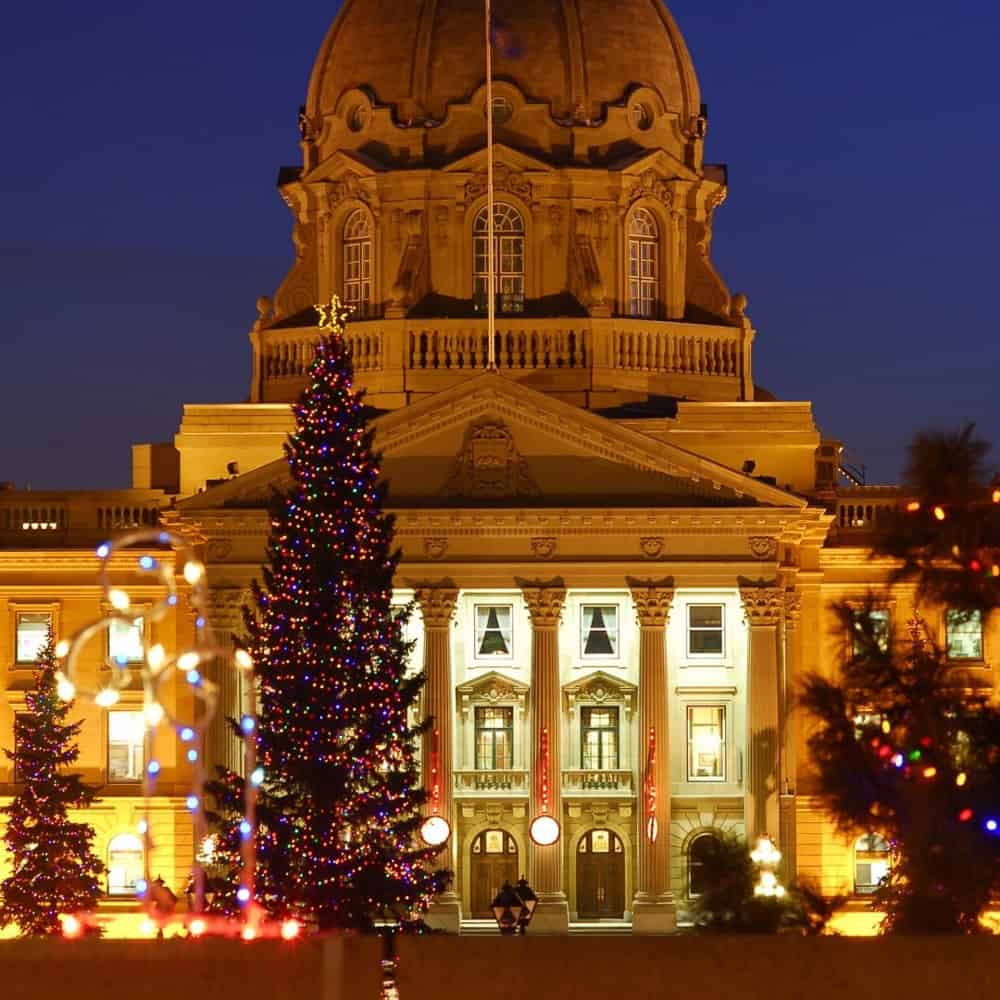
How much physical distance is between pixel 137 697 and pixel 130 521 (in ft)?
16.3

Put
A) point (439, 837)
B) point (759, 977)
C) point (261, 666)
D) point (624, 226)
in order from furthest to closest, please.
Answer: point (624, 226), point (439, 837), point (261, 666), point (759, 977)

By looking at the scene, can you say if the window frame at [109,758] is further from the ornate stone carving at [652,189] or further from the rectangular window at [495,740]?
the ornate stone carving at [652,189]

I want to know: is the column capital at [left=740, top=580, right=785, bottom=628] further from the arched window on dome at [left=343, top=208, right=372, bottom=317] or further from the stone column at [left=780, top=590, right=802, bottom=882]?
the arched window on dome at [left=343, top=208, right=372, bottom=317]

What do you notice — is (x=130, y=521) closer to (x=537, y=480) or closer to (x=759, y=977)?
(x=537, y=480)

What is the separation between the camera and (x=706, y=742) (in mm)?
107750

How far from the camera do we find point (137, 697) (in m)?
A: 114

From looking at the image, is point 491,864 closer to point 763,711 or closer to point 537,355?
point 763,711

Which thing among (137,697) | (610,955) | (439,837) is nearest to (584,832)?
(439,837)

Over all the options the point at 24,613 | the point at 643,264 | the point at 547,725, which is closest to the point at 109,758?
the point at 24,613

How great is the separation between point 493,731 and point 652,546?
6.51 meters

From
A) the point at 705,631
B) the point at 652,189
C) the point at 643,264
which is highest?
the point at 652,189

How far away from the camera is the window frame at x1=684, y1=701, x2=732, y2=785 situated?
107375 millimetres

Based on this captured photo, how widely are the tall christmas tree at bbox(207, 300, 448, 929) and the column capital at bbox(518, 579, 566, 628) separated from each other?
20.1 metres

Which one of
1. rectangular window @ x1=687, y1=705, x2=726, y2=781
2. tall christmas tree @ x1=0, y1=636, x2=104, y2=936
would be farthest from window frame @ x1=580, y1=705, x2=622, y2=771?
tall christmas tree @ x1=0, y1=636, x2=104, y2=936
